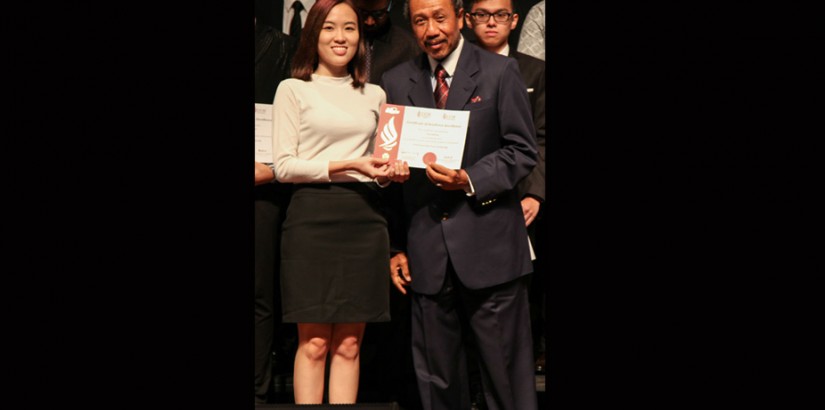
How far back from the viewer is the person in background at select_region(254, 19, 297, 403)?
361 centimetres

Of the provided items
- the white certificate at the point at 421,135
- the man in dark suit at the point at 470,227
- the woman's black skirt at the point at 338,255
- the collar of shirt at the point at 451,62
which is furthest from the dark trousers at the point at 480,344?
the collar of shirt at the point at 451,62

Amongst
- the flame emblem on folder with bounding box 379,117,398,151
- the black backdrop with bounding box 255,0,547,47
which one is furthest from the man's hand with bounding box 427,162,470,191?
the black backdrop with bounding box 255,0,547,47

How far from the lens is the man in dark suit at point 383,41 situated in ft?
11.8

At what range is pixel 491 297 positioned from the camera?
344 cm

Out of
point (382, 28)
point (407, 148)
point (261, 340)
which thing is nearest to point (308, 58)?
point (382, 28)

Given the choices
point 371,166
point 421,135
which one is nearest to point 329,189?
point 371,166

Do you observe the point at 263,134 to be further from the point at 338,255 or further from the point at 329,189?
the point at 338,255

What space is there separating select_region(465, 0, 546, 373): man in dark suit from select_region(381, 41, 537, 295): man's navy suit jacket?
0.12 m

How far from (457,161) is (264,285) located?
39.5 inches

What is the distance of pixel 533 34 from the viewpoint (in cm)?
362

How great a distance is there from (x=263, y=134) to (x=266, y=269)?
0.57 meters

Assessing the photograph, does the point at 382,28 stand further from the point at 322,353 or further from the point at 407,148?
the point at 322,353

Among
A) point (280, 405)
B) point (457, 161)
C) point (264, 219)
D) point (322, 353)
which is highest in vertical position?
point (457, 161)

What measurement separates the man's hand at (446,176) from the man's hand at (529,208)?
1.09 feet
